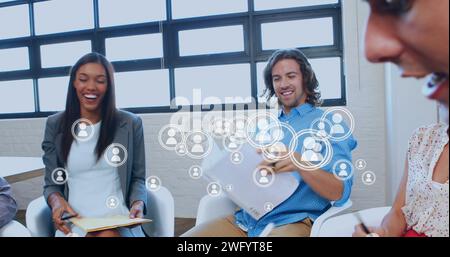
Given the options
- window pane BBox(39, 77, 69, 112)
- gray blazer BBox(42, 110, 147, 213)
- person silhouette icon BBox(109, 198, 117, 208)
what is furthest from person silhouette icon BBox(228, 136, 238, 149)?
window pane BBox(39, 77, 69, 112)

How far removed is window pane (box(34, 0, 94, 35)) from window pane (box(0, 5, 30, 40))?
4 cm

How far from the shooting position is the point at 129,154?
1.02 meters

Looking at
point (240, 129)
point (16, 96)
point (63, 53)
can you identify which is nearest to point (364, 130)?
point (240, 129)

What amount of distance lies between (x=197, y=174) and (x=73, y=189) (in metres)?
0.32

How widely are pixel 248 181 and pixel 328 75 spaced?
31cm

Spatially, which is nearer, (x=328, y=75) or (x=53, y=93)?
(x=328, y=75)

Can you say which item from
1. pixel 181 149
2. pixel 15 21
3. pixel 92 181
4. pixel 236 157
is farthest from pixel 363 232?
pixel 15 21

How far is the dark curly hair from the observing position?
936mm

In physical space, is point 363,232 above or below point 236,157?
below

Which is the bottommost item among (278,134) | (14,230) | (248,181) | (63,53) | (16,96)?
(14,230)

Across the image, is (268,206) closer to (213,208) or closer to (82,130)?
(213,208)

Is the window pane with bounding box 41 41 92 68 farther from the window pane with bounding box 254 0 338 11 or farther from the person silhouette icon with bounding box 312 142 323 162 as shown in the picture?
the person silhouette icon with bounding box 312 142 323 162

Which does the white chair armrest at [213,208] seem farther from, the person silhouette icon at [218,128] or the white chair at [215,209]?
the person silhouette icon at [218,128]

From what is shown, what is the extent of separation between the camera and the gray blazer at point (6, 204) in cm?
108
